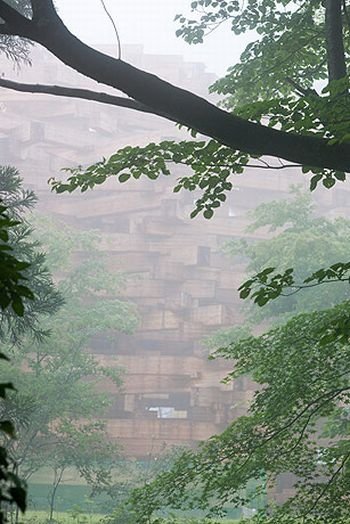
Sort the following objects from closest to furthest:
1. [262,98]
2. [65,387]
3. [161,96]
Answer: [161,96], [262,98], [65,387]

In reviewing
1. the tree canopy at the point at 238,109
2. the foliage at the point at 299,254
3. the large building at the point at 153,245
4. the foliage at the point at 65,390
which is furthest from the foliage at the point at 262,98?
the large building at the point at 153,245

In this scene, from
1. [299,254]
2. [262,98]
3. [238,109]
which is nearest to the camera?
[238,109]

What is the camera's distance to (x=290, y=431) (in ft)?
13.1

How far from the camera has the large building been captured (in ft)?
52.6

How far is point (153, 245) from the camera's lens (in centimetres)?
2067

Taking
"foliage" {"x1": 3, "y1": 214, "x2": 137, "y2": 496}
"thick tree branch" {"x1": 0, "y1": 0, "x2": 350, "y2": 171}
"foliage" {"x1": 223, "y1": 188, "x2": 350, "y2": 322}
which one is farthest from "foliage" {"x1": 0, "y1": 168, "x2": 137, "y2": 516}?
"thick tree branch" {"x1": 0, "y1": 0, "x2": 350, "y2": 171}

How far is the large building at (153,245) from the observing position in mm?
16047

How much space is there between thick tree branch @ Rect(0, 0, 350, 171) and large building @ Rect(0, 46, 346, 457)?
12480mm

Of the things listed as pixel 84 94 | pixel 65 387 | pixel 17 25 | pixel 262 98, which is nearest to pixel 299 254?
pixel 65 387

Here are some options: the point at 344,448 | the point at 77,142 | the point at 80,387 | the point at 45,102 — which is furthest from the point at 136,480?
the point at 45,102

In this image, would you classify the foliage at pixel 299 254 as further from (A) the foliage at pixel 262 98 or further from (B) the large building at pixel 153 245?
(A) the foliage at pixel 262 98

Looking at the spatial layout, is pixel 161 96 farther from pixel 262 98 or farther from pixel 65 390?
pixel 65 390

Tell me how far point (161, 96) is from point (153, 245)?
18.4 meters

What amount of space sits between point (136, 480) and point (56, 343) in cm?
285
